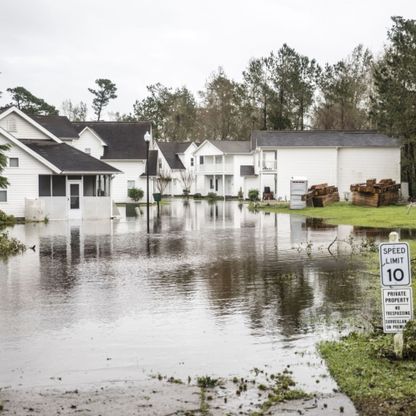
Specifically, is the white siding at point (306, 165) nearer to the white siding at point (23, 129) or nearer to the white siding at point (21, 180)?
the white siding at point (23, 129)

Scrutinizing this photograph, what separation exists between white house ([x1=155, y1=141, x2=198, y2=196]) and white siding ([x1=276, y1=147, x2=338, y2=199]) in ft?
95.2

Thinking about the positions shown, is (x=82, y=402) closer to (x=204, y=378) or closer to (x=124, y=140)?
(x=204, y=378)

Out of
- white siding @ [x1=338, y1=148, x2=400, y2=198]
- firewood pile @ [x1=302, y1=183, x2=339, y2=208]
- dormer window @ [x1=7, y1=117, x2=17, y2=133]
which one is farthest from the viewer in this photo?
white siding @ [x1=338, y1=148, x2=400, y2=198]

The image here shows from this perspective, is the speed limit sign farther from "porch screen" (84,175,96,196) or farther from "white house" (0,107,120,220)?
"porch screen" (84,175,96,196)

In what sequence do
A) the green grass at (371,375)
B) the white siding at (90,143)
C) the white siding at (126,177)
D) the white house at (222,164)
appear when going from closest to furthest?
the green grass at (371,375)
the white siding at (126,177)
the white siding at (90,143)
the white house at (222,164)

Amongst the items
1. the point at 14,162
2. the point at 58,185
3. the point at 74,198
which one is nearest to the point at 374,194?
the point at 74,198

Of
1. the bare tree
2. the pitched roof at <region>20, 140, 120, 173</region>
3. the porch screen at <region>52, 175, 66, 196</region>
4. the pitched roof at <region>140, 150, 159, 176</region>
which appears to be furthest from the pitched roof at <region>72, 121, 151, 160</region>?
the porch screen at <region>52, 175, 66, 196</region>

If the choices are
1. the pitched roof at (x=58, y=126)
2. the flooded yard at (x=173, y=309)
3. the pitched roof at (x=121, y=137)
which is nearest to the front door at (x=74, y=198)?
the flooded yard at (x=173, y=309)

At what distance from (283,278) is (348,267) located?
246 centimetres

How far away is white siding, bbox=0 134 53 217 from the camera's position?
3734 cm

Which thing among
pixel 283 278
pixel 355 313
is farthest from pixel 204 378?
pixel 283 278

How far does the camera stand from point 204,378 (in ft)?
26.0

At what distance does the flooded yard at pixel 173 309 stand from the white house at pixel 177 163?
65580 millimetres

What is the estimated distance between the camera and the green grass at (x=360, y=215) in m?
31.2
